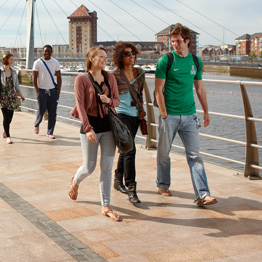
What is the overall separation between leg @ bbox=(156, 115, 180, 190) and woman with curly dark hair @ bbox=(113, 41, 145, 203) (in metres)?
0.24

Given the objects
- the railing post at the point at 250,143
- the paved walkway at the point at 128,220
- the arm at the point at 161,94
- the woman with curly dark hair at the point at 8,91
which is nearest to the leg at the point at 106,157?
the paved walkway at the point at 128,220

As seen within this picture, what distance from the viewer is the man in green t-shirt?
15.3ft

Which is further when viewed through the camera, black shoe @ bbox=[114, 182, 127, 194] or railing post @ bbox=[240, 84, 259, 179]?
railing post @ bbox=[240, 84, 259, 179]

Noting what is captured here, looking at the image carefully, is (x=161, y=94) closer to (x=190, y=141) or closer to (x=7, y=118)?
(x=190, y=141)

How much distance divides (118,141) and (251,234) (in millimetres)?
1209

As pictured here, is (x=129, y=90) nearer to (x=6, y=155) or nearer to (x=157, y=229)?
(x=157, y=229)

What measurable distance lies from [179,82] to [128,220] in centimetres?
125

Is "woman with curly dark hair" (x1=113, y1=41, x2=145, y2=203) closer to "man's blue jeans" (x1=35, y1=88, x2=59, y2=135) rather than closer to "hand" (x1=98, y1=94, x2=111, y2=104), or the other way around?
"hand" (x1=98, y1=94, x2=111, y2=104)

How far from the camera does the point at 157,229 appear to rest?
4.08 meters

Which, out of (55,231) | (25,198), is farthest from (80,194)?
(55,231)

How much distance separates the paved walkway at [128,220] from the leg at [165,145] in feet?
0.48

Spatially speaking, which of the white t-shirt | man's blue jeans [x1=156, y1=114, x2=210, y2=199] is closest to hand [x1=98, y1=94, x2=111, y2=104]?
man's blue jeans [x1=156, y1=114, x2=210, y2=199]

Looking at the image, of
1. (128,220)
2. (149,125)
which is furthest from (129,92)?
(149,125)

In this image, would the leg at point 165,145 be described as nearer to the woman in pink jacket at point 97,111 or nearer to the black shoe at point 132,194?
the black shoe at point 132,194
